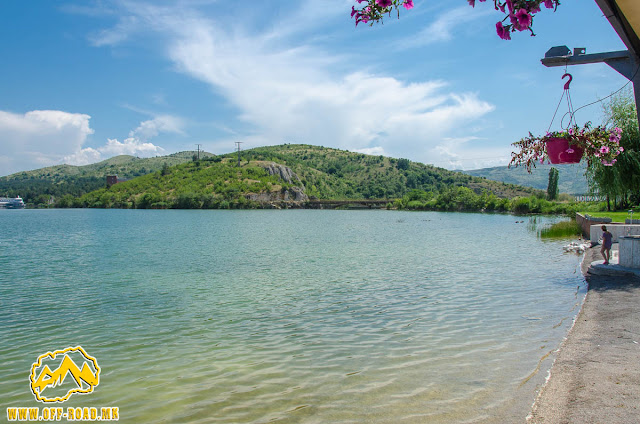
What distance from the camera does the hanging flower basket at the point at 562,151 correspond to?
20.1ft

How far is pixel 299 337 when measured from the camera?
9195mm

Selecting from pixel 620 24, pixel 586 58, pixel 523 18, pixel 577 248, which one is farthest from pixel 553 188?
pixel 523 18

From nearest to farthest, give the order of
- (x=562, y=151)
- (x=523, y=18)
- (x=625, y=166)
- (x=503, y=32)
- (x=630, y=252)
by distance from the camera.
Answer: (x=523, y=18) → (x=503, y=32) → (x=562, y=151) → (x=630, y=252) → (x=625, y=166)

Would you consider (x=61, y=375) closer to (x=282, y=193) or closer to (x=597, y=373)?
(x=597, y=373)

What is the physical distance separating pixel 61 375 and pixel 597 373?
8.56 metres

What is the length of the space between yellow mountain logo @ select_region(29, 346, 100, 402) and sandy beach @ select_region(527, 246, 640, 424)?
6.68 metres

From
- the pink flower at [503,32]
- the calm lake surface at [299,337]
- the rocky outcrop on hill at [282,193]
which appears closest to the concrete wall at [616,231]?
the calm lake surface at [299,337]

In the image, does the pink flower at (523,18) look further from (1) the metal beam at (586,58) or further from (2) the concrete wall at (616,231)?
(2) the concrete wall at (616,231)

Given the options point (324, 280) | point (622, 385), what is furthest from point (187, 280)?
point (622, 385)

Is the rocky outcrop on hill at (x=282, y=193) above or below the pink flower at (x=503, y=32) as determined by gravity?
above

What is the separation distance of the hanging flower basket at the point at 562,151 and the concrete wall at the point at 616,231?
17175 mm

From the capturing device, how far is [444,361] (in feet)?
24.8

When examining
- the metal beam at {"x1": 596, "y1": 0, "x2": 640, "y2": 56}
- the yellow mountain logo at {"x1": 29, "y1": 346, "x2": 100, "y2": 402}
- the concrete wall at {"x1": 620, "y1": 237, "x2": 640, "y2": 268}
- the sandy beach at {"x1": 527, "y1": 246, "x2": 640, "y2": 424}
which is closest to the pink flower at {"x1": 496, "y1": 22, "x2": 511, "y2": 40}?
the metal beam at {"x1": 596, "y1": 0, "x2": 640, "y2": 56}

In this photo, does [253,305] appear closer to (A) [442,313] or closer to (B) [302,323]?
(B) [302,323]
